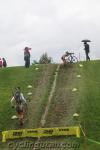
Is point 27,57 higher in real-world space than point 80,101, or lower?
higher

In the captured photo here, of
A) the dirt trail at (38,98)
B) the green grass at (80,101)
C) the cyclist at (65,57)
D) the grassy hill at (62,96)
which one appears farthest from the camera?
the cyclist at (65,57)

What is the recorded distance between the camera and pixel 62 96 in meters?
46.0

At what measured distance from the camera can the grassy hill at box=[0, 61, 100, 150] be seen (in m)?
39.1

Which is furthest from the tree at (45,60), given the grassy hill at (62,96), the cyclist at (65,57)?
the grassy hill at (62,96)

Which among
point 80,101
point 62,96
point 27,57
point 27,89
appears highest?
point 27,57

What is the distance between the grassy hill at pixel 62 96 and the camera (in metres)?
39.1

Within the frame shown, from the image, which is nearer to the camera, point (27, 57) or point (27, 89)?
point (27, 89)

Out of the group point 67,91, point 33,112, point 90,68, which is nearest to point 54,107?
point 33,112

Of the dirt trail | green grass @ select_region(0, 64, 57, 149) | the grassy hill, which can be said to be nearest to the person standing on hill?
green grass @ select_region(0, 64, 57, 149)

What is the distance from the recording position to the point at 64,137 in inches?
1410

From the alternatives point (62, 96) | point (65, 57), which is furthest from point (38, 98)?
point (65, 57)

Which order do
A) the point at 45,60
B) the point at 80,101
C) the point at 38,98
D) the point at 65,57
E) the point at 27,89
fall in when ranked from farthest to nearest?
1. the point at 45,60
2. the point at 65,57
3. the point at 27,89
4. the point at 38,98
5. the point at 80,101

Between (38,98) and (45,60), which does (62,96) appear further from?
(45,60)

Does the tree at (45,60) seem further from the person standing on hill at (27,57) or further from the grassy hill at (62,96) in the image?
the grassy hill at (62,96)
